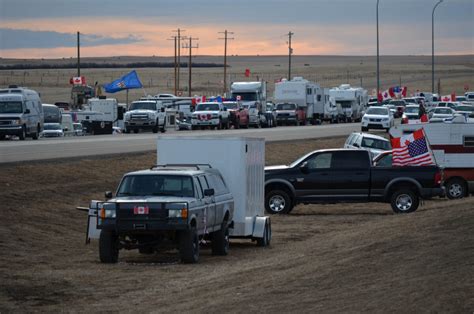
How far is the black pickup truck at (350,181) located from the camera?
29.6 m

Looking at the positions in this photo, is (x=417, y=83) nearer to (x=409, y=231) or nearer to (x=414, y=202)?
(x=414, y=202)

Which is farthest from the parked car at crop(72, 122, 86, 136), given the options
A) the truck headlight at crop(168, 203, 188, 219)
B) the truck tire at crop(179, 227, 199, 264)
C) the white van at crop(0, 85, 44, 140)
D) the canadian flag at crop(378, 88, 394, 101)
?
the truck headlight at crop(168, 203, 188, 219)

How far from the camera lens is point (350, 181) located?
29.8 meters

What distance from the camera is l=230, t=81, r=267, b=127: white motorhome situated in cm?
7444

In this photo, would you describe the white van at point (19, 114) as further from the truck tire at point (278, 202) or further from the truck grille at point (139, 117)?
the truck tire at point (278, 202)

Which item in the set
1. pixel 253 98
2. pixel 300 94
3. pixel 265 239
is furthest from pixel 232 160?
pixel 300 94

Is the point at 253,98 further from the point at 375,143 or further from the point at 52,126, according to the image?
the point at 375,143

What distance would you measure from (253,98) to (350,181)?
4720 centimetres

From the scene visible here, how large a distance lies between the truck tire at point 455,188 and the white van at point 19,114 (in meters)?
24.4

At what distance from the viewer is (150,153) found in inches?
1646

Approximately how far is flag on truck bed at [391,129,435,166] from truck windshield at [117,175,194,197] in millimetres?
13187

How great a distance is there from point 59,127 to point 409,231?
45.8 metres

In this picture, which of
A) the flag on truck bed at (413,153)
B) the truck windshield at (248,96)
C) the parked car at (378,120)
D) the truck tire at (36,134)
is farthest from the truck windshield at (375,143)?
the truck windshield at (248,96)

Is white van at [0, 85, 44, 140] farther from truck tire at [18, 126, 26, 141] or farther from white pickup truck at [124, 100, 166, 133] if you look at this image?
white pickup truck at [124, 100, 166, 133]
